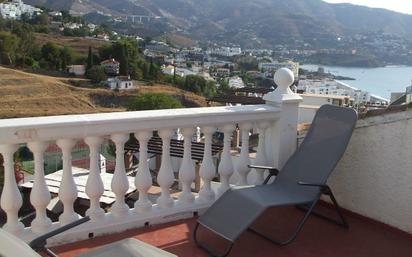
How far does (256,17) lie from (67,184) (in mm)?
148977

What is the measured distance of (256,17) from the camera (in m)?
146

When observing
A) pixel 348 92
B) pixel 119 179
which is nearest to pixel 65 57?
pixel 348 92

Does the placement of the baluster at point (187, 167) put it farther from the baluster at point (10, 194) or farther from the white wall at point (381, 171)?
the white wall at point (381, 171)

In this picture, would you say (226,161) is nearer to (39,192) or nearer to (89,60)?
(39,192)

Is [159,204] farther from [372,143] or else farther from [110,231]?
[372,143]

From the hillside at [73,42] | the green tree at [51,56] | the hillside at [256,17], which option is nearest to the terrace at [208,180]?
the green tree at [51,56]

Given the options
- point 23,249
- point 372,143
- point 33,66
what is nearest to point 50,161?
point 372,143

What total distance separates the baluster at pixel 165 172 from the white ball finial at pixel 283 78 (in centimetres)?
89

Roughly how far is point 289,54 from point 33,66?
55035 mm

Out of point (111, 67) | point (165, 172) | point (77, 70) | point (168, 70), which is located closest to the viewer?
point (165, 172)

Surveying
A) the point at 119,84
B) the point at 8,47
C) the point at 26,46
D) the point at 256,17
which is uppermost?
the point at 256,17

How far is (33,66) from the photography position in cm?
6281

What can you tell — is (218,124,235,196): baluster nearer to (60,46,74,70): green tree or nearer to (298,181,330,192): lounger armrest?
(298,181,330,192): lounger armrest

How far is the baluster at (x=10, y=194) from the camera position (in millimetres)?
2230
